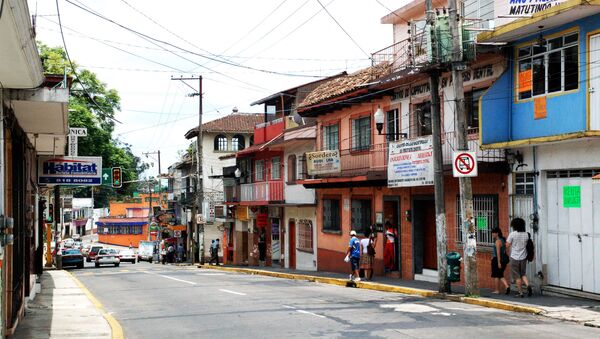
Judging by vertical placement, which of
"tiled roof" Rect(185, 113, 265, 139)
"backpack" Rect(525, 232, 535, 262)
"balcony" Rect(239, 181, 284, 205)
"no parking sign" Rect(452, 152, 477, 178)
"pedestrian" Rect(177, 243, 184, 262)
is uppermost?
"tiled roof" Rect(185, 113, 265, 139)

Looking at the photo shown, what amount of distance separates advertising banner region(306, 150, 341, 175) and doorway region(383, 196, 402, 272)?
2.94 metres

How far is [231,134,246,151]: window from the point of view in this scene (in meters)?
58.2

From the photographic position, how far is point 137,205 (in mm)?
95938

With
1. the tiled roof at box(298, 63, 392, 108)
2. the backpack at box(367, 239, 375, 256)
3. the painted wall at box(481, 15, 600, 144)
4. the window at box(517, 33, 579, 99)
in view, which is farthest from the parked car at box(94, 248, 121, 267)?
the window at box(517, 33, 579, 99)

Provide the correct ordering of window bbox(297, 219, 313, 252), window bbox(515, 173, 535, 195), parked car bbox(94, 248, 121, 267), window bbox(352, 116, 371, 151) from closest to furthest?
1. window bbox(515, 173, 535, 195)
2. window bbox(352, 116, 371, 151)
3. window bbox(297, 219, 313, 252)
4. parked car bbox(94, 248, 121, 267)

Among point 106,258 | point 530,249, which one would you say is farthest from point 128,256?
point 530,249

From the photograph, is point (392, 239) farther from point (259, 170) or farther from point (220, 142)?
point (220, 142)

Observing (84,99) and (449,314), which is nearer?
(449,314)

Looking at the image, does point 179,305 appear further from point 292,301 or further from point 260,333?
point 260,333

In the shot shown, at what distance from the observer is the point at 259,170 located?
40969 millimetres

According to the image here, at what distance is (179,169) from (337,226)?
43.9 m

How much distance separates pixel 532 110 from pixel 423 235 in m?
7.08

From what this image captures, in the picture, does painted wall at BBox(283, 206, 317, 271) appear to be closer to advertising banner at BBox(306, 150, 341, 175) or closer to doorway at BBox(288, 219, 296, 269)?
doorway at BBox(288, 219, 296, 269)

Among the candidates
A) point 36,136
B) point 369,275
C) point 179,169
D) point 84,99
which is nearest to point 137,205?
point 179,169
